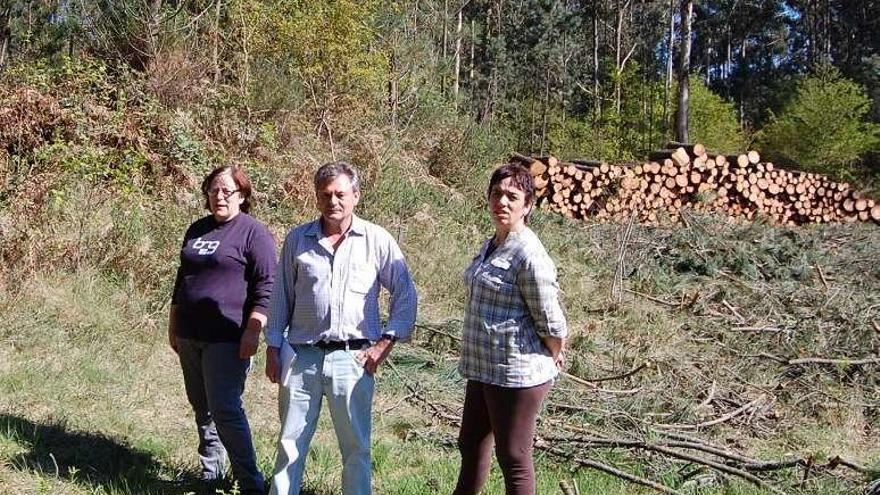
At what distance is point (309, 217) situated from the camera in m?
8.77

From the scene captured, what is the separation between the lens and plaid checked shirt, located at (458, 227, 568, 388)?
260 centimetres

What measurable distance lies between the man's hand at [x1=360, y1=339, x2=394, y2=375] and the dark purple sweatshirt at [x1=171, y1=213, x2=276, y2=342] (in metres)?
0.63

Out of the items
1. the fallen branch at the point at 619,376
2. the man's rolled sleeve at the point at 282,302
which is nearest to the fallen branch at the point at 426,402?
the fallen branch at the point at 619,376

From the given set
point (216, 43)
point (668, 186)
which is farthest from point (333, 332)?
point (668, 186)

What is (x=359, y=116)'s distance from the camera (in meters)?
10.9

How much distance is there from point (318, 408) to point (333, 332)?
297 millimetres

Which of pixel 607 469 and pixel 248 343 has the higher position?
pixel 248 343

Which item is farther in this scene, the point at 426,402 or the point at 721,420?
the point at 426,402

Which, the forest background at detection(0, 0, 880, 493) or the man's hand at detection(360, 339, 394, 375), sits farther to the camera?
the forest background at detection(0, 0, 880, 493)

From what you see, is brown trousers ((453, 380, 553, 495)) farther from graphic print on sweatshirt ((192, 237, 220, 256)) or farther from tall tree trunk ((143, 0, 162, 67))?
tall tree trunk ((143, 0, 162, 67))

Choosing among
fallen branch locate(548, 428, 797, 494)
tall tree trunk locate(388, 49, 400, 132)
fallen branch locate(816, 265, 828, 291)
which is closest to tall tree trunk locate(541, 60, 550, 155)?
tall tree trunk locate(388, 49, 400, 132)

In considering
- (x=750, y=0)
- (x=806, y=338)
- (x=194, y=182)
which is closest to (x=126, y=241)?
(x=194, y=182)

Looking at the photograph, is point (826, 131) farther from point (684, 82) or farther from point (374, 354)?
point (374, 354)

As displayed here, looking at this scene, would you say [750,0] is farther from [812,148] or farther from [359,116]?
[359,116]
